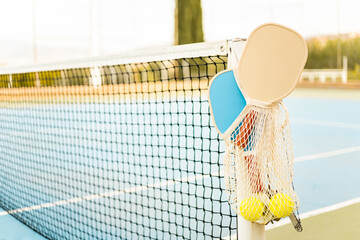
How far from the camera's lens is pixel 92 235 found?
187 cm

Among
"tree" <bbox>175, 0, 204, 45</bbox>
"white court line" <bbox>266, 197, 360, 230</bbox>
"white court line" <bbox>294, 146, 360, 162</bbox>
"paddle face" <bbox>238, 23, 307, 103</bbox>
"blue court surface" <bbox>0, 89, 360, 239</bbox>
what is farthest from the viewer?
"tree" <bbox>175, 0, 204, 45</bbox>

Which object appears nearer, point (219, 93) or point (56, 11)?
point (219, 93)

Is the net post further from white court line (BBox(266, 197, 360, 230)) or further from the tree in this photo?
the tree

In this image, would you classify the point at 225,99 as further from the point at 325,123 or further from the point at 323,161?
the point at 325,123

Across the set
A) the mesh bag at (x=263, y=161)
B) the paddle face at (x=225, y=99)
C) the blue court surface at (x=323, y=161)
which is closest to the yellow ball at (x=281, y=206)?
the mesh bag at (x=263, y=161)

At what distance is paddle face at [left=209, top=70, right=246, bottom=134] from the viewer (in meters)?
1.01

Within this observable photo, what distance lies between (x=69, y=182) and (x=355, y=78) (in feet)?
33.1

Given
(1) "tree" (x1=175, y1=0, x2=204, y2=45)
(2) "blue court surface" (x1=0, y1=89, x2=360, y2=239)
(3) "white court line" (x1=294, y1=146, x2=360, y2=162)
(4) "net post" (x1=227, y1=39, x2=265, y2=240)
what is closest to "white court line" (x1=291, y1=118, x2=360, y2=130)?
(2) "blue court surface" (x1=0, y1=89, x2=360, y2=239)

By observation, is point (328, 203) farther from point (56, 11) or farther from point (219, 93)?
A: point (56, 11)

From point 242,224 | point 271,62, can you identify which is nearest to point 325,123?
point 242,224

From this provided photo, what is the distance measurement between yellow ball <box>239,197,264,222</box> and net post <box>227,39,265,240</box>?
0.05 meters

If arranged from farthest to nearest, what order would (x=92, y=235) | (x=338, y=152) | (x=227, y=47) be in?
(x=338, y=152)
(x=92, y=235)
(x=227, y=47)

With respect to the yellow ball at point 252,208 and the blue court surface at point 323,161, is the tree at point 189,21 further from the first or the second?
the yellow ball at point 252,208

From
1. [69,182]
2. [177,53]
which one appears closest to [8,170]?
[69,182]
